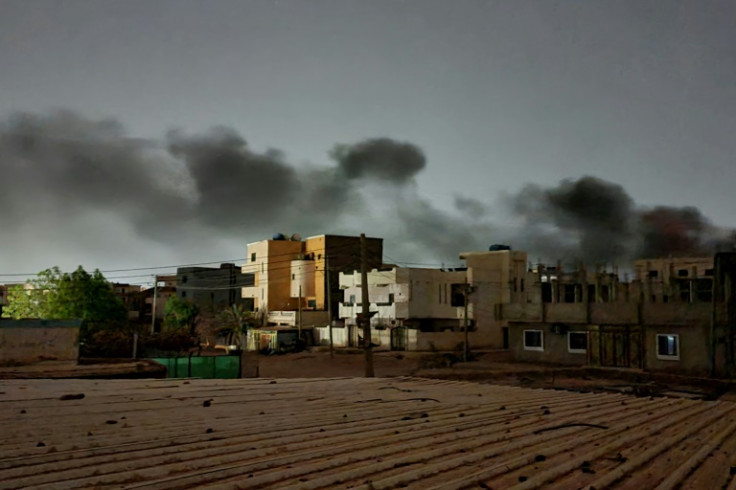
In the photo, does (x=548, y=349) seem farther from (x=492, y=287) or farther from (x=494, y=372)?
(x=492, y=287)

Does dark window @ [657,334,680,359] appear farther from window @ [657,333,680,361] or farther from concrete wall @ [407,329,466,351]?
concrete wall @ [407,329,466,351]

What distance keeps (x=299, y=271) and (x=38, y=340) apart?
139 ft

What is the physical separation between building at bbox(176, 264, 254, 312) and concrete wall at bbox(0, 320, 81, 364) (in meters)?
52.7

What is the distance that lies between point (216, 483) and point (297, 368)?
3690 cm

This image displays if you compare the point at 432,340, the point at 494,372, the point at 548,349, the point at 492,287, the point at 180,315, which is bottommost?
the point at 494,372

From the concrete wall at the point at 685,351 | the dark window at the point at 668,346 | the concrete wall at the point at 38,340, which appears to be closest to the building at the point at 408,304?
the concrete wall at the point at 685,351

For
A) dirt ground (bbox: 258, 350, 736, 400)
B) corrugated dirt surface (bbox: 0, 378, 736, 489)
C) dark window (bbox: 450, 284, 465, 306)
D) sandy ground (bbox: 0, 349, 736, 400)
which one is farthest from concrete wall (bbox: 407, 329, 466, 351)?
corrugated dirt surface (bbox: 0, 378, 736, 489)

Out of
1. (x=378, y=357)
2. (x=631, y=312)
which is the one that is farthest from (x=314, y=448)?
(x=378, y=357)

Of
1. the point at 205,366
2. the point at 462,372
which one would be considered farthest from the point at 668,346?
the point at 205,366

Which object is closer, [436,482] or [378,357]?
[436,482]

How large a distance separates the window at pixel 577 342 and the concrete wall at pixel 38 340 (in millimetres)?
28176

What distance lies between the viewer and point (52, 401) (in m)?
7.89

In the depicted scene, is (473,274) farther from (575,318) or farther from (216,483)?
(216,483)

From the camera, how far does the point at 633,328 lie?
3350 cm
